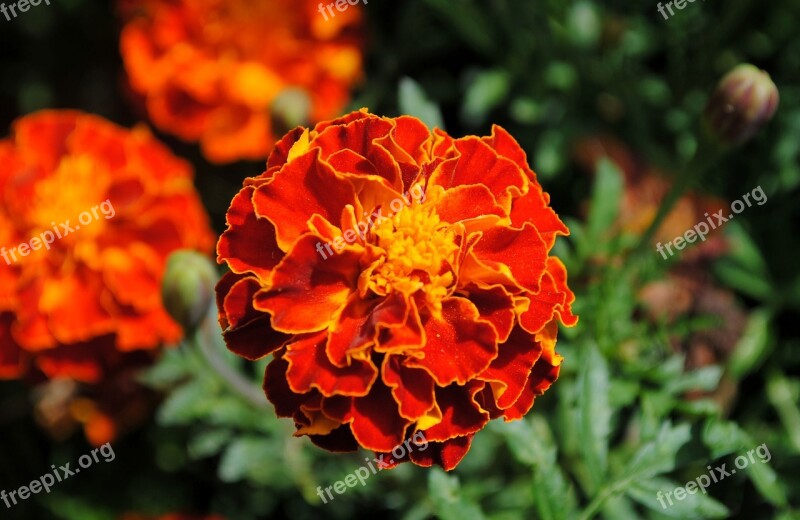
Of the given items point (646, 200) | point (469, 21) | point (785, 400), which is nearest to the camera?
point (785, 400)

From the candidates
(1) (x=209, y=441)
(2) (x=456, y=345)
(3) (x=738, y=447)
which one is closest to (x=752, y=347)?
(3) (x=738, y=447)

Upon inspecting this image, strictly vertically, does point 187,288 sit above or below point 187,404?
above

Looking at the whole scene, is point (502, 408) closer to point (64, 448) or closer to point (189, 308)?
point (189, 308)

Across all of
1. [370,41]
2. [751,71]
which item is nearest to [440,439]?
[751,71]

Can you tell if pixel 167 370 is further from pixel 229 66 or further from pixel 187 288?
pixel 229 66

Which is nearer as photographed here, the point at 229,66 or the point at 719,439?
the point at 719,439

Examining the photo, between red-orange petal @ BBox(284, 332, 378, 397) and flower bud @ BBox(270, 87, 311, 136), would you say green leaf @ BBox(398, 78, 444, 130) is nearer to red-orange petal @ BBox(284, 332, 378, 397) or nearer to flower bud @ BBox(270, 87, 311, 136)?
flower bud @ BBox(270, 87, 311, 136)

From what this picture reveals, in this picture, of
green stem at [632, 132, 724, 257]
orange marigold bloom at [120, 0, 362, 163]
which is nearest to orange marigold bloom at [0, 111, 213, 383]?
orange marigold bloom at [120, 0, 362, 163]
